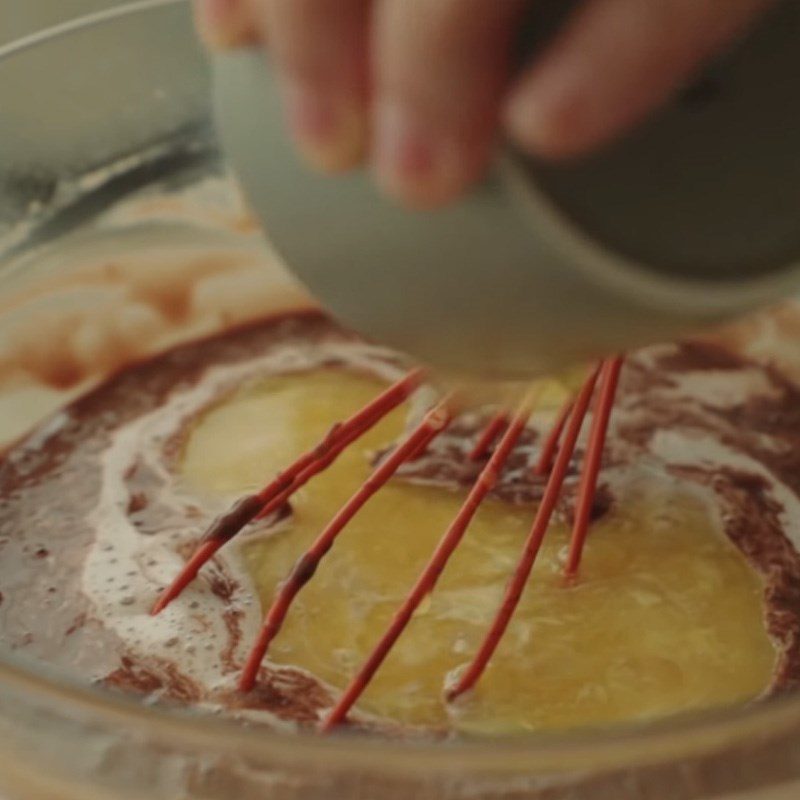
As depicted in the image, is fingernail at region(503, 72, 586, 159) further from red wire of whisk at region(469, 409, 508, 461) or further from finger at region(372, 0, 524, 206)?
red wire of whisk at region(469, 409, 508, 461)

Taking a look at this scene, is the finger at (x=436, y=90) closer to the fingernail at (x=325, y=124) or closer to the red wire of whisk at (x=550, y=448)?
the fingernail at (x=325, y=124)

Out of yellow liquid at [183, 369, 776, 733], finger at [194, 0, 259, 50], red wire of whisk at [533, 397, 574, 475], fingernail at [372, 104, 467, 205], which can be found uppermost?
finger at [194, 0, 259, 50]

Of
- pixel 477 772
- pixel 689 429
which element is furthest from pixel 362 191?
pixel 689 429

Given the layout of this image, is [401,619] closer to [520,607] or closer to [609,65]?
[520,607]

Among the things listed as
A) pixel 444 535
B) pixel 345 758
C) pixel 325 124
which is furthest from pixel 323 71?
pixel 444 535

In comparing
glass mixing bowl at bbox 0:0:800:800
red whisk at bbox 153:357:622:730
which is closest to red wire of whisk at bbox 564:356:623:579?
red whisk at bbox 153:357:622:730

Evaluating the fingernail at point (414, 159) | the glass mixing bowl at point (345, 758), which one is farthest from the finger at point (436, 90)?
the glass mixing bowl at point (345, 758)
